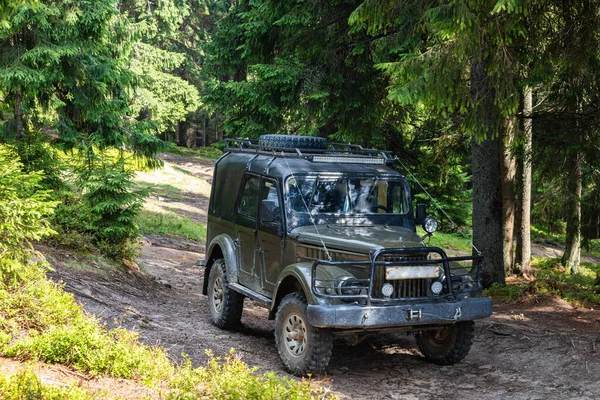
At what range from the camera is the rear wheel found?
958 centimetres

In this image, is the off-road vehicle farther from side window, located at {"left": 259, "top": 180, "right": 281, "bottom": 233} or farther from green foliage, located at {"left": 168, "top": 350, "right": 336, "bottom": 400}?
green foliage, located at {"left": 168, "top": 350, "right": 336, "bottom": 400}

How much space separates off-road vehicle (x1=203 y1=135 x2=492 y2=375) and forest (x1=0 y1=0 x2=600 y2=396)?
4.52 feet

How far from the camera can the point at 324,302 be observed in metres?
7.05

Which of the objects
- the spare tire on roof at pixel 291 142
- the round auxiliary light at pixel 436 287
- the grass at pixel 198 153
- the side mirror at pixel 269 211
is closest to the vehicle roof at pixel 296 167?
the spare tire on roof at pixel 291 142

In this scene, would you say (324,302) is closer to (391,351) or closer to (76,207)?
(391,351)

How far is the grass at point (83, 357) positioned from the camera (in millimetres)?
5102

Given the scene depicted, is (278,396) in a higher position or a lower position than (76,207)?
lower

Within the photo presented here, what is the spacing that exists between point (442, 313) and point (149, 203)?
18095mm

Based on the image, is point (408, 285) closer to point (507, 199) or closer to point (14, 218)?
point (14, 218)

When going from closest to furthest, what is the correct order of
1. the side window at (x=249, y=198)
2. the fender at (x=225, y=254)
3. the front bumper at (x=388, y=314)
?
the front bumper at (x=388, y=314), the side window at (x=249, y=198), the fender at (x=225, y=254)

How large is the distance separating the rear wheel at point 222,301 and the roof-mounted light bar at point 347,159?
2.29 metres

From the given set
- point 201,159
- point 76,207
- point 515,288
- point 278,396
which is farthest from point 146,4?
point 278,396

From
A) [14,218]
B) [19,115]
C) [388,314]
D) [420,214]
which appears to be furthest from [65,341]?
[19,115]

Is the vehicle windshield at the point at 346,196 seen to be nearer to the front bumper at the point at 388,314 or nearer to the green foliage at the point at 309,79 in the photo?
the front bumper at the point at 388,314
